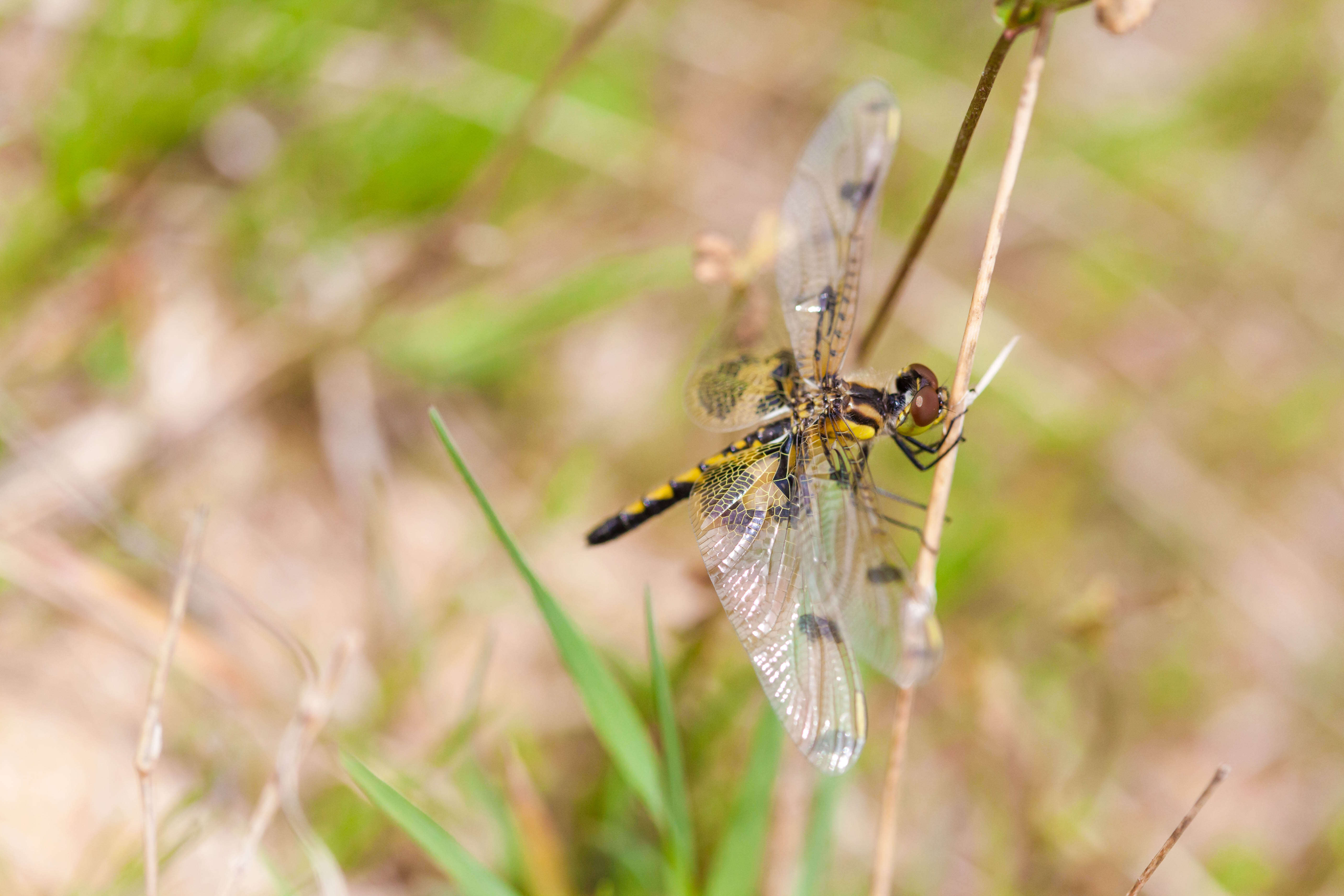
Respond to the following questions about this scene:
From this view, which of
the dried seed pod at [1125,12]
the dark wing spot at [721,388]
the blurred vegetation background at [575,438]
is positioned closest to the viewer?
the dried seed pod at [1125,12]

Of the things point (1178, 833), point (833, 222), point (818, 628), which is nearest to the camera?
point (1178, 833)

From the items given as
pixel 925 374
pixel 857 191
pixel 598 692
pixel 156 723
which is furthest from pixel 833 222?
pixel 156 723

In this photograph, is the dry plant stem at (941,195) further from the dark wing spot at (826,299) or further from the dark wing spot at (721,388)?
the dark wing spot at (721,388)

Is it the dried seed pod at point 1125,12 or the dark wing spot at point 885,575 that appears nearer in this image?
the dried seed pod at point 1125,12

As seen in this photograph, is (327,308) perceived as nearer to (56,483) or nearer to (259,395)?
(259,395)

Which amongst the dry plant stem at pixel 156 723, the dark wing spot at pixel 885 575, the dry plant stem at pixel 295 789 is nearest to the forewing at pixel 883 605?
the dark wing spot at pixel 885 575

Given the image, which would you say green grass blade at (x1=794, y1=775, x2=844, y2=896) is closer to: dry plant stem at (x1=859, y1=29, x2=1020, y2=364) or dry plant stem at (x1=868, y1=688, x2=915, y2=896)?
dry plant stem at (x1=868, y1=688, x2=915, y2=896)

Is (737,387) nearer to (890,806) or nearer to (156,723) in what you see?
(890,806)

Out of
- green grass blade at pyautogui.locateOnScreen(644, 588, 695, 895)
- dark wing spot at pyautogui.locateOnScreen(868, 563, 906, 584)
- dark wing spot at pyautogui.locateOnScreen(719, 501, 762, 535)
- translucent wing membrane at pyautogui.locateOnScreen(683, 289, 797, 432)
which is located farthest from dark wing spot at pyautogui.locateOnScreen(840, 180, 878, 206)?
green grass blade at pyautogui.locateOnScreen(644, 588, 695, 895)
